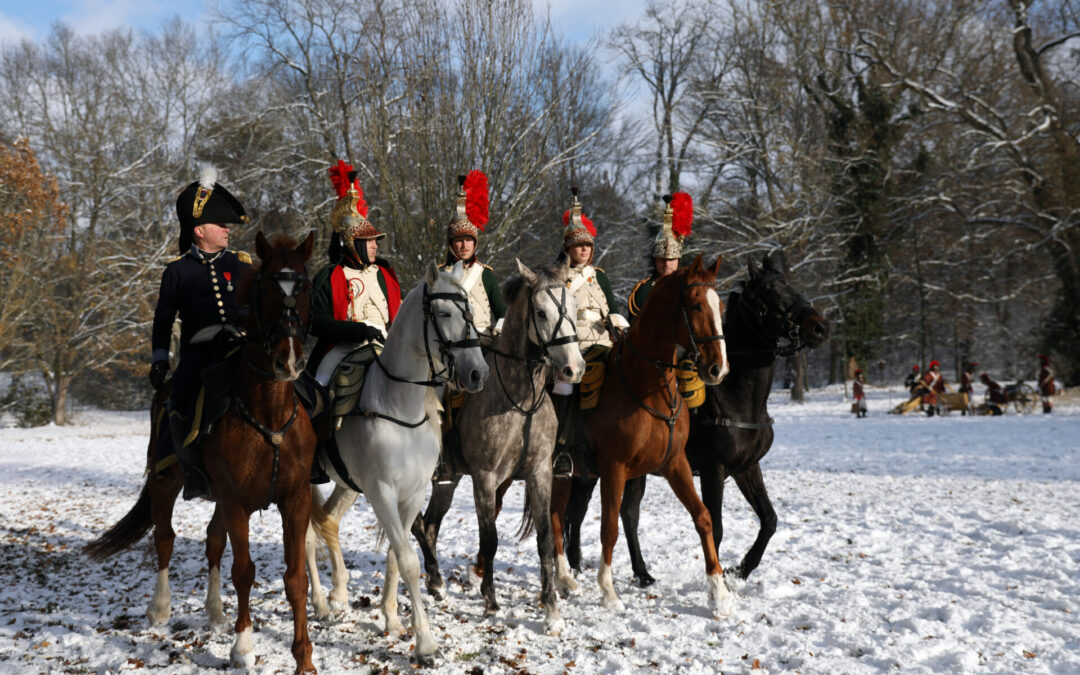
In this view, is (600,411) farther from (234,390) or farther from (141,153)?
(141,153)

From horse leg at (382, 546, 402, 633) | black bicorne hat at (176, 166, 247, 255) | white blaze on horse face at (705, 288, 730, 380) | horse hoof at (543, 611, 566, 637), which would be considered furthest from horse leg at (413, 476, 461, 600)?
black bicorne hat at (176, 166, 247, 255)

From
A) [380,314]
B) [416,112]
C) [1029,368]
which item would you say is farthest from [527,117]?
[1029,368]

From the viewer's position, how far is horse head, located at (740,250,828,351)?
→ 18.8 ft

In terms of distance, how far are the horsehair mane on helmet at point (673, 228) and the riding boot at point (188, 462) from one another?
13.4 feet

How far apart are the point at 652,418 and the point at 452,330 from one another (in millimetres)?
1902

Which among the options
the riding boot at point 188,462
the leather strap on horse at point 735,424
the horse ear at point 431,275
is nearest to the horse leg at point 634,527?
the leather strap on horse at point 735,424

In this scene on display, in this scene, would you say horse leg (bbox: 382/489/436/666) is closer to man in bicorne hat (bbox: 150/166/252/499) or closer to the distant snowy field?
the distant snowy field

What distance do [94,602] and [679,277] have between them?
5172 mm

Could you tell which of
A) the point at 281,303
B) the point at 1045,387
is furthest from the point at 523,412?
the point at 1045,387

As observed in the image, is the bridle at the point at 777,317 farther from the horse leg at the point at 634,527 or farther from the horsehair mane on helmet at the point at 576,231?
the horse leg at the point at 634,527

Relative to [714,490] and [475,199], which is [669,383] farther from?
[475,199]

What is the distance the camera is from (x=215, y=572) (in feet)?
16.8

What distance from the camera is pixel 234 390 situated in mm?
4449

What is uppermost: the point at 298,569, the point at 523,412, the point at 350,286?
the point at 350,286
